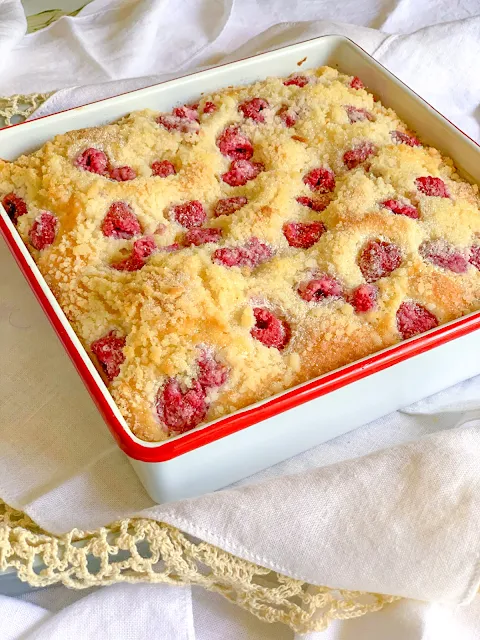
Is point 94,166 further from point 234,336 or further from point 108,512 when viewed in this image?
point 108,512

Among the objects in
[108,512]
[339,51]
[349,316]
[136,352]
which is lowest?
[108,512]

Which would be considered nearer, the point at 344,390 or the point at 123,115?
the point at 344,390

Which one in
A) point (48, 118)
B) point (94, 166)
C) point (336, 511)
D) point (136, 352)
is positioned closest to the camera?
point (336, 511)

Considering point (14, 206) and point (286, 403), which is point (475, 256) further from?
point (14, 206)

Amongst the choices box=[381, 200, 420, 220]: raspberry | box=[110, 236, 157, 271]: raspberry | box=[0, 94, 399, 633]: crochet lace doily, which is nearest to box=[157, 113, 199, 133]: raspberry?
box=[110, 236, 157, 271]: raspberry

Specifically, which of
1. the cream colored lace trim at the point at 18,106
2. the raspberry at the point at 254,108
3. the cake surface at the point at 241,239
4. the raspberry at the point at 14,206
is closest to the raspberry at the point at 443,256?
the cake surface at the point at 241,239

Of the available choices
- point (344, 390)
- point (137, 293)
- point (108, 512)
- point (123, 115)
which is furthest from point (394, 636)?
point (123, 115)

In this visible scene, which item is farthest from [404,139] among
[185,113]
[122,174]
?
[122,174]
